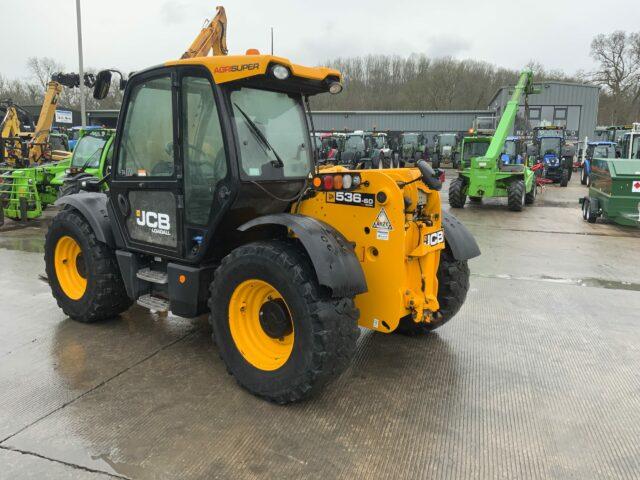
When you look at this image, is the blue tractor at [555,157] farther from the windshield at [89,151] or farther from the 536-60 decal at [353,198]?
the 536-60 decal at [353,198]

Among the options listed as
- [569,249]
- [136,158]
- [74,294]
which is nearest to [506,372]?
[136,158]

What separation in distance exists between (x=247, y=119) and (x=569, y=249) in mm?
6672

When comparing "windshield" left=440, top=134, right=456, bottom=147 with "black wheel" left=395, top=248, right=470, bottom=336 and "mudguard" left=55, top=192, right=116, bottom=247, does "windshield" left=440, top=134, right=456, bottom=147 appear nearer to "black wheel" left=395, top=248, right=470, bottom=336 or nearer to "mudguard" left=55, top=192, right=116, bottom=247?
"black wheel" left=395, top=248, right=470, bottom=336

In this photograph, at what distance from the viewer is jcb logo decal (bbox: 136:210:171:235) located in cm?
385

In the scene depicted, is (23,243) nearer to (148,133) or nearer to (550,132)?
(148,133)

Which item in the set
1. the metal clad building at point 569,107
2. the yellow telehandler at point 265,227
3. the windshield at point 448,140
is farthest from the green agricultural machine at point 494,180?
the metal clad building at point 569,107

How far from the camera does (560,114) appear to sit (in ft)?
120

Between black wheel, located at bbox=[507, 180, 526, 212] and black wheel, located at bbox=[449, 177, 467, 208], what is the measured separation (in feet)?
3.79

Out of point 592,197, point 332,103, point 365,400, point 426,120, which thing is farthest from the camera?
point 332,103

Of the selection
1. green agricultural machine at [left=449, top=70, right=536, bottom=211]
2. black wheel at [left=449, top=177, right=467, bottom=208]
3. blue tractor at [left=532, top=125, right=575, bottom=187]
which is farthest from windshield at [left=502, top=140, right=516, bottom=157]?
black wheel at [left=449, top=177, right=467, bottom=208]

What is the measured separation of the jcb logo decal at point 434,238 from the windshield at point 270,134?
1.04 m

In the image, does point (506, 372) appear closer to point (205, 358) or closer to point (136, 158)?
point (205, 358)

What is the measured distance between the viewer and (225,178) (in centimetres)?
340

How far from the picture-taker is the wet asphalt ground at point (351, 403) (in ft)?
8.62
